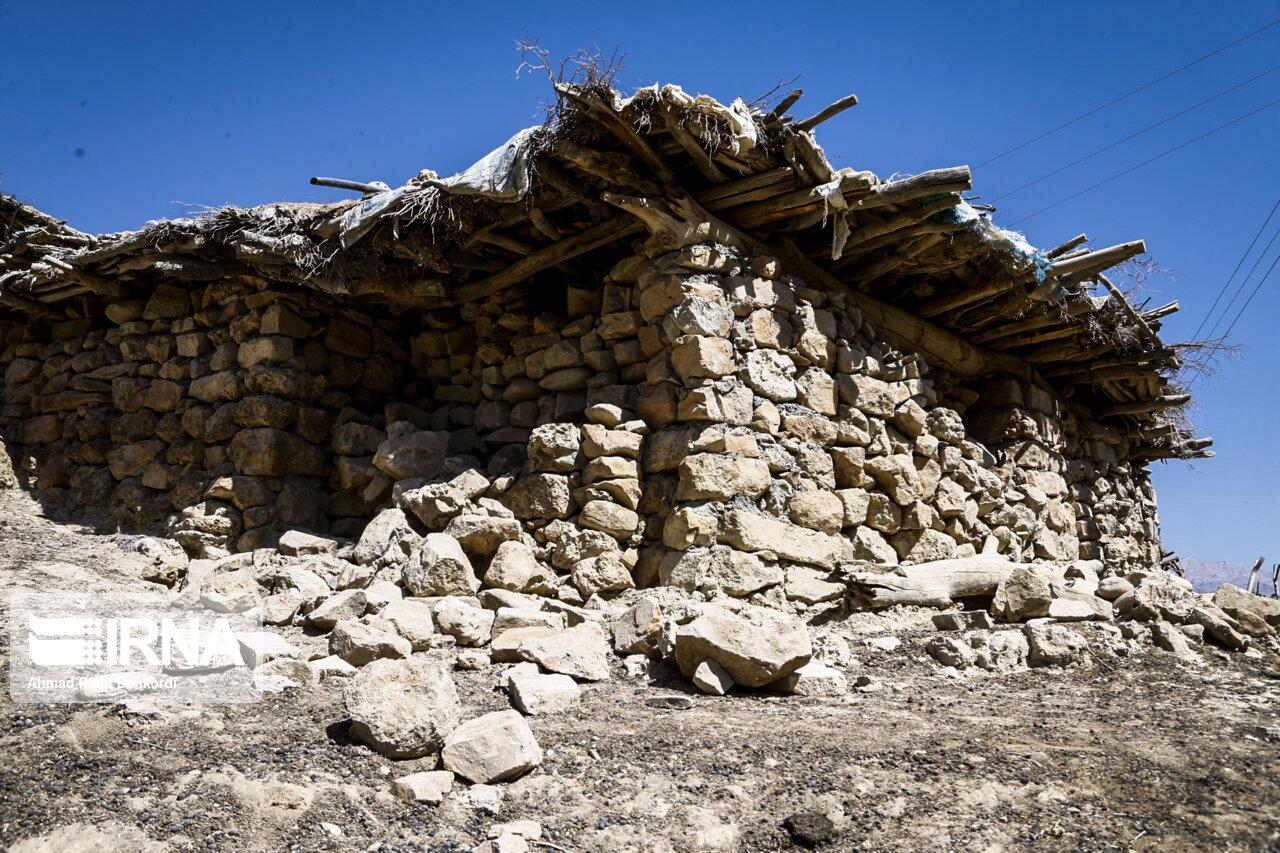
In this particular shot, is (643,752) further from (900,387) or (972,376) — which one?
(972,376)

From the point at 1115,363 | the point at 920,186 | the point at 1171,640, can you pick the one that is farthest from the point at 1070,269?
the point at 1171,640

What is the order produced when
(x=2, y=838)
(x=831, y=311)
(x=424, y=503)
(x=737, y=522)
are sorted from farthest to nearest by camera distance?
(x=831, y=311) → (x=424, y=503) → (x=737, y=522) → (x=2, y=838)

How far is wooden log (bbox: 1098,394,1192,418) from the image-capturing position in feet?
25.8

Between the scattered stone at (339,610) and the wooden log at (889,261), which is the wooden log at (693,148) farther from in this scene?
the scattered stone at (339,610)

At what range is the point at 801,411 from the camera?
16.0 ft

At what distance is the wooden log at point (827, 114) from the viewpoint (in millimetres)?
4246

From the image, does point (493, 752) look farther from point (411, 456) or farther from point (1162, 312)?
point (1162, 312)

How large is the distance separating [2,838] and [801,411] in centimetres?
390

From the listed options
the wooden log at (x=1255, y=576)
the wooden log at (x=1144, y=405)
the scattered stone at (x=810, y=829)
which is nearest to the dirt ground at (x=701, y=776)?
the scattered stone at (x=810, y=829)

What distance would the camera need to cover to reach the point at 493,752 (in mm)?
2461

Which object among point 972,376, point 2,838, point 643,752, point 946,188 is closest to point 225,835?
point 2,838

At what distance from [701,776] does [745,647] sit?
0.82 meters

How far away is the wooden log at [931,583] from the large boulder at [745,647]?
3.73 ft

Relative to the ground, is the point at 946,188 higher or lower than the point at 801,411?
higher
